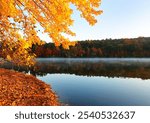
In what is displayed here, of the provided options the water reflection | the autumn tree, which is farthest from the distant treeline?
the autumn tree

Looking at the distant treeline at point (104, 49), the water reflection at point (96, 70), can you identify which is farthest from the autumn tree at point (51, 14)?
the distant treeline at point (104, 49)

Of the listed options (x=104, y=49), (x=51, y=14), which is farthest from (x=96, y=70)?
(x=104, y=49)

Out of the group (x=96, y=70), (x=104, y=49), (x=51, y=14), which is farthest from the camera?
(x=104, y=49)

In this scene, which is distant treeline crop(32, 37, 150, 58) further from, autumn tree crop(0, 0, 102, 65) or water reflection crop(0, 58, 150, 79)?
autumn tree crop(0, 0, 102, 65)

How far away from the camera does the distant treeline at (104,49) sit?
14938cm

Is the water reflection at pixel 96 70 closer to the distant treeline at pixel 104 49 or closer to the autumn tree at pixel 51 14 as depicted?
the autumn tree at pixel 51 14

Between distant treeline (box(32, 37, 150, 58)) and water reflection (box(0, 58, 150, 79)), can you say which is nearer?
water reflection (box(0, 58, 150, 79))

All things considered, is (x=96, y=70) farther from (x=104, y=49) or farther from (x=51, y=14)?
(x=104, y=49)

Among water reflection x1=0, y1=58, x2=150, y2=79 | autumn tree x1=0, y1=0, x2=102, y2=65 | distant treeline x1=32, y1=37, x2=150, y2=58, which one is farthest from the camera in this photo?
distant treeline x1=32, y1=37, x2=150, y2=58

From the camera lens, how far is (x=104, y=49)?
161 meters

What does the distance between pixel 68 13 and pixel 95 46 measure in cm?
15292

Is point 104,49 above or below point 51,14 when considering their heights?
above

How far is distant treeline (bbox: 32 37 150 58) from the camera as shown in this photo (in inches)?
5881

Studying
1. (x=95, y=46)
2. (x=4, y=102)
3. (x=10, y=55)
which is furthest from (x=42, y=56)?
(x=4, y=102)
